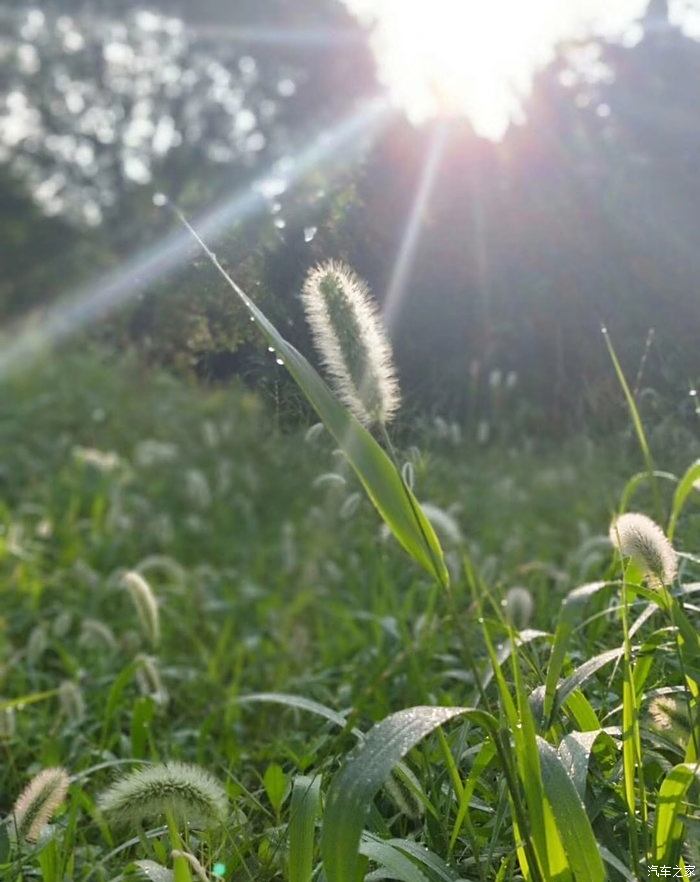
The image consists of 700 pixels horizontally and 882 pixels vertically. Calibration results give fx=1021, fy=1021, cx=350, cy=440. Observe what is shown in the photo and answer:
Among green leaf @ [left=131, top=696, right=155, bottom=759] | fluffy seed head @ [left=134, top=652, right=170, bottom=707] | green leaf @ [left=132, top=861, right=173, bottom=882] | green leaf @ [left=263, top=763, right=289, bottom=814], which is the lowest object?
green leaf @ [left=263, top=763, right=289, bottom=814]

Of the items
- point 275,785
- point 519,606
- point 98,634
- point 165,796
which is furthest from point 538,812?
point 98,634

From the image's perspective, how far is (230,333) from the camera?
2.19 metres

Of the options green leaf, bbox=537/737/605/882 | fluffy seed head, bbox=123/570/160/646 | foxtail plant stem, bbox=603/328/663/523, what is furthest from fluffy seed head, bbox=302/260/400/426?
fluffy seed head, bbox=123/570/160/646

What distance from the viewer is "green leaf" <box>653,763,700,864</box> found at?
Result: 1206 mm

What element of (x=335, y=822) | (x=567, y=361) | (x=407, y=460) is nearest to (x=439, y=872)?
(x=335, y=822)

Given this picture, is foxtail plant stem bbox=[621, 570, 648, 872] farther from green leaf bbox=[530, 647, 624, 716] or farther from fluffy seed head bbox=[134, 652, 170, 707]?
fluffy seed head bbox=[134, 652, 170, 707]

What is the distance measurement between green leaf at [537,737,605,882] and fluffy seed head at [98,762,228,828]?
44 centimetres

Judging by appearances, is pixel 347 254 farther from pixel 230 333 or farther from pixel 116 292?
pixel 116 292

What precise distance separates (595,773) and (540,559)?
2.41 meters

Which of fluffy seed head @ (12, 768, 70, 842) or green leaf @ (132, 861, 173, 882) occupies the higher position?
fluffy seed head @ (12, 768, 70, 842)

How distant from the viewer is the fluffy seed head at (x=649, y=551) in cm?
132

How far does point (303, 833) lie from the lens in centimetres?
127

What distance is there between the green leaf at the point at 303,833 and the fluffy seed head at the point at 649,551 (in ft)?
1.65

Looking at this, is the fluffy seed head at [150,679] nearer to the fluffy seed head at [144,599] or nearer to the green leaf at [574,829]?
the fluffy seed head at [144,599]
